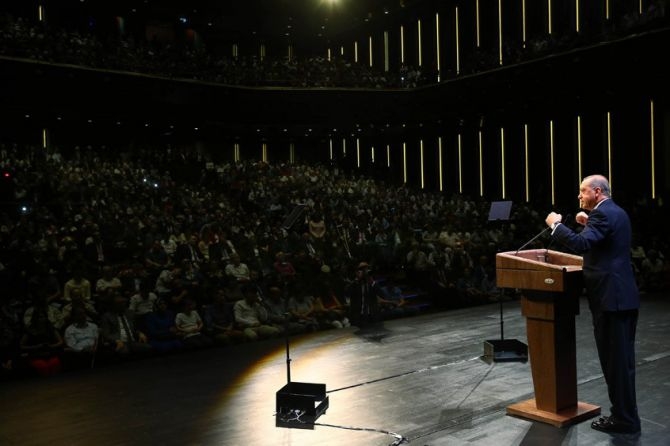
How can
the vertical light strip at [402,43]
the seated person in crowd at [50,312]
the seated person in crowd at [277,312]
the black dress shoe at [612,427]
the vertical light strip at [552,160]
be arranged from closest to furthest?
the black dress shoe at [612,427], the seated person in crowd at [50,312], the seated person in crowd at [277,312], the vertical light strip at [552,160], the vertical light strip at [402,43]

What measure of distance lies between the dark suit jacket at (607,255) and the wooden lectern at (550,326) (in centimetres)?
18

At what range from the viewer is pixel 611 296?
2.90 metres

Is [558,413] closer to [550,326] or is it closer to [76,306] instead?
[550,326]

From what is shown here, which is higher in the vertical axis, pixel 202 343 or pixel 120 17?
pixel 120 17

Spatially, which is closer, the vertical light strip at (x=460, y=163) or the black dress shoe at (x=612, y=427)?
the black dress shoe at (x=612, y=427)

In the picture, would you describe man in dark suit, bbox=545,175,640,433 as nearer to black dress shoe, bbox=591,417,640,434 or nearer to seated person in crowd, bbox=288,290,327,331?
black dress shoe, bbox=591,417,640,434

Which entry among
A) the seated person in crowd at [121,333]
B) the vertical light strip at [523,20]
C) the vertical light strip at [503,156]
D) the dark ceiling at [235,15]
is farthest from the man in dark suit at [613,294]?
the dark ceiling at [235,15]

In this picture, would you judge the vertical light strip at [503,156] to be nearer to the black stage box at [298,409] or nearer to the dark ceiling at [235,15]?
the dark ceiling at [235,15]

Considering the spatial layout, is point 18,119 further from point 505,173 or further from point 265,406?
point 265,406

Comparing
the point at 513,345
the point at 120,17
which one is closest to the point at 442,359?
the point at 513,345

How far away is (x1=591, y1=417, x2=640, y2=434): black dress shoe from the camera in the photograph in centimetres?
303

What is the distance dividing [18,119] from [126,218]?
8459 millimetres

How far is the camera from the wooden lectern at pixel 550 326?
3.17 meters

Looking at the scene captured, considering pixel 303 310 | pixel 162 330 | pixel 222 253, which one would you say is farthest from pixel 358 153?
pixel 162 330
